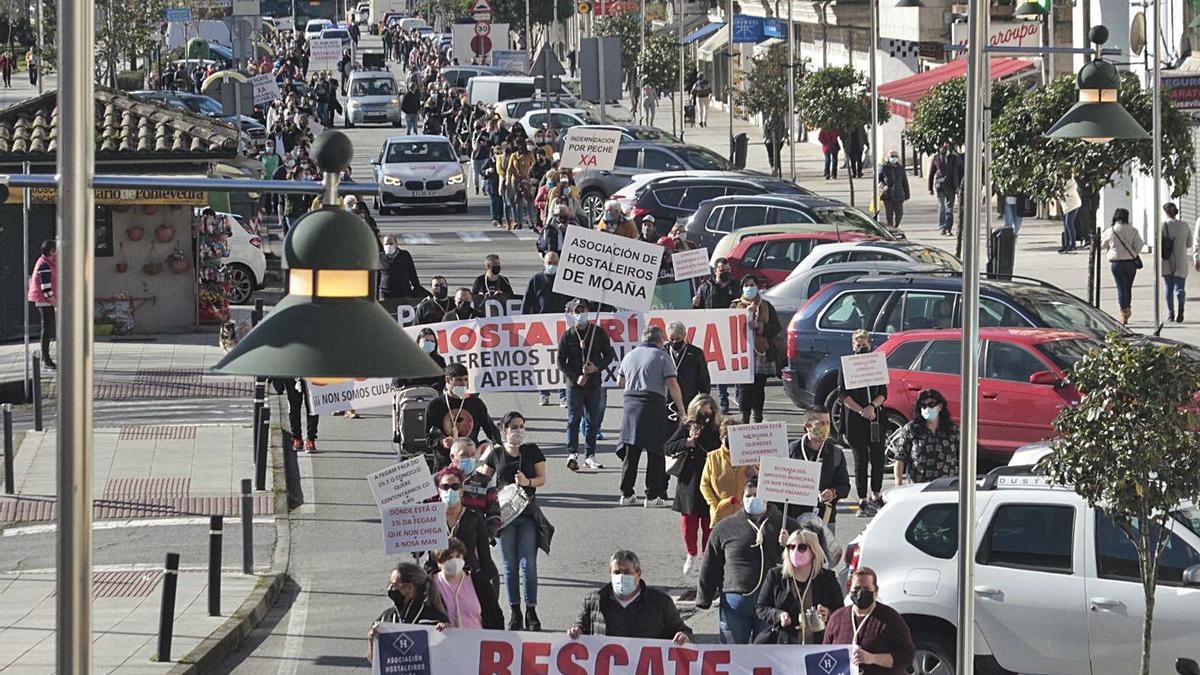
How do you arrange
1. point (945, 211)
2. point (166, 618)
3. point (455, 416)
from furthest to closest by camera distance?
1. point (945, 211)
2. point (455, 416)
3. point (166, 618)

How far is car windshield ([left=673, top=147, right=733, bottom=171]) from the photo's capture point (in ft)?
143

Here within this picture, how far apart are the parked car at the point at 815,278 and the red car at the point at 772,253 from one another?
2657 millimetres

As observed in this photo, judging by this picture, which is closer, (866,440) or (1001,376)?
(866,440)

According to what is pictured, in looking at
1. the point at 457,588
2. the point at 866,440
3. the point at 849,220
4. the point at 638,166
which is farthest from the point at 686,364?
the point at 638,166

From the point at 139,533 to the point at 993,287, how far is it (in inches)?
346

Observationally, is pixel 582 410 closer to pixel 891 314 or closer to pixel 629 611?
pixel 891 314

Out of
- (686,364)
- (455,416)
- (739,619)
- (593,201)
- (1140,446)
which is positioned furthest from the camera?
(593,201)

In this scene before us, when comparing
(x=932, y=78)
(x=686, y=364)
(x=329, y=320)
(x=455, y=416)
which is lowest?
(x=455, y=416)

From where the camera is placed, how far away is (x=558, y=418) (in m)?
23.2

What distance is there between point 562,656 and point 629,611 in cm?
48

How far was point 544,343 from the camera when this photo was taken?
22328 mm

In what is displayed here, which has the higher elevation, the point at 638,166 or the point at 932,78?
the point at 932,78

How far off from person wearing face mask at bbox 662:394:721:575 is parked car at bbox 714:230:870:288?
39.9ft

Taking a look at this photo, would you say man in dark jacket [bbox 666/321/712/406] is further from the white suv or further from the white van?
the white van
